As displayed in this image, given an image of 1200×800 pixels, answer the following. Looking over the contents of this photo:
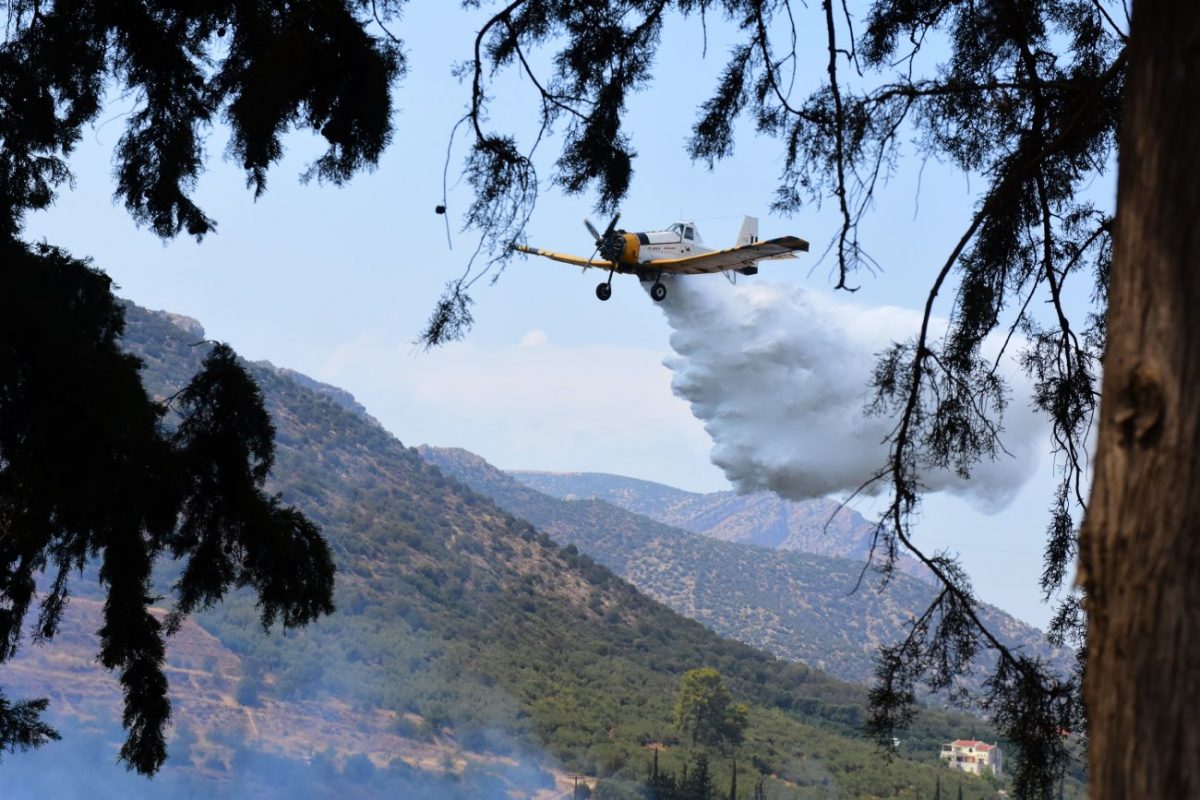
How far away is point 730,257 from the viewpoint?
18781 millimetres

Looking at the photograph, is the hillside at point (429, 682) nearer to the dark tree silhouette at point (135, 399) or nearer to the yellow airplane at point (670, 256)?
the yellow airplane at point (670, 256)

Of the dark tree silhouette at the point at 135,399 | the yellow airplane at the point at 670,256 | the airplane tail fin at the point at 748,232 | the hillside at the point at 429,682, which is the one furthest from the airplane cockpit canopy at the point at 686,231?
the hillside at the point at 429,682

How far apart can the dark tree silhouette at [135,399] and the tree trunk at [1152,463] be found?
404 cm

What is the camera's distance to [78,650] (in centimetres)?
6419

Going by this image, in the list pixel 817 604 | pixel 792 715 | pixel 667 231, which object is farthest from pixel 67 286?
pixel 817 604

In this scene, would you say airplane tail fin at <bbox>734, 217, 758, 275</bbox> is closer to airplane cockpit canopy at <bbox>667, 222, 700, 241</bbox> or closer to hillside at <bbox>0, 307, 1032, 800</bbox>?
airplane cockpit canopy at <bbox>667, 222, 700, 241</bbox>

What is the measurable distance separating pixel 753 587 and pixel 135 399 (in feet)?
365

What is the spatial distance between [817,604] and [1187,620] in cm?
11275

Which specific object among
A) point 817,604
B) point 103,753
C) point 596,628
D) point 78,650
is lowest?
point 103,753

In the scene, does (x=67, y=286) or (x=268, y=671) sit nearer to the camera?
(x=67, y=286)

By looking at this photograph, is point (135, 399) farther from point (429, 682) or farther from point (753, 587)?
point (753, 587)

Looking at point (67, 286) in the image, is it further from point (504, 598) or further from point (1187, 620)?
point (504, 598)

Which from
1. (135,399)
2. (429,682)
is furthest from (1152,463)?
(429,682)

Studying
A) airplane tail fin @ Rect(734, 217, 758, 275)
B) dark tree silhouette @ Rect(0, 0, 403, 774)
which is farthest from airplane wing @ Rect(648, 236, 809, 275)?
dark tree silhouette @ Rect(0, 0, 403, 774)
